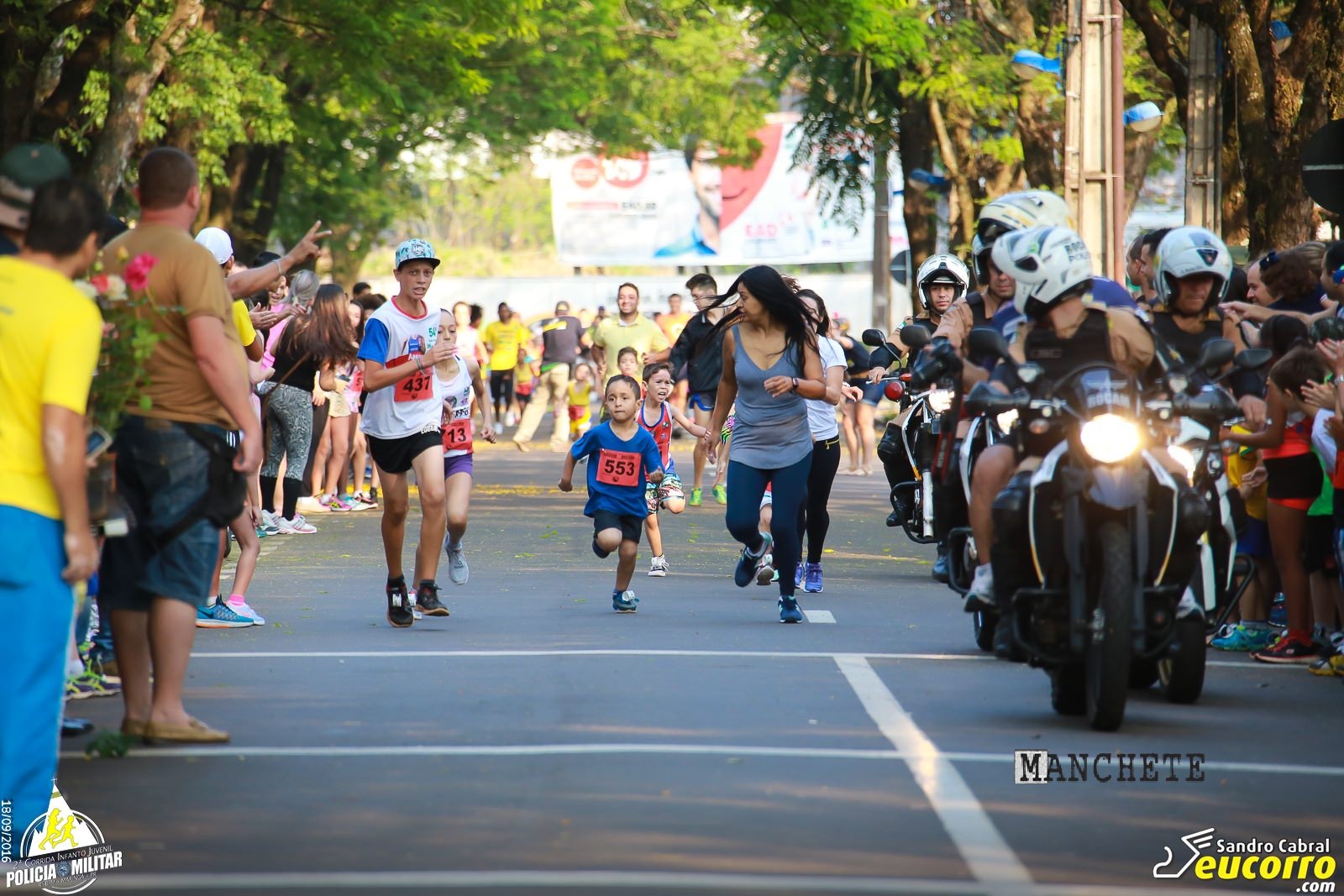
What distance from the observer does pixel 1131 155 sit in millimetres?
32938

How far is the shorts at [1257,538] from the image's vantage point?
36.8ft

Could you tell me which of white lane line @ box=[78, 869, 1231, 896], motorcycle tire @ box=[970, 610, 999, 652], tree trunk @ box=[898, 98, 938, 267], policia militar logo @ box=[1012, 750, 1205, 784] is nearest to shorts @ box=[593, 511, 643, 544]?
motorcycle tire @ box=[970, 610, 999, 652]

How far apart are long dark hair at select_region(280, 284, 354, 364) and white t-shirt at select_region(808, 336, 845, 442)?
4.65 m

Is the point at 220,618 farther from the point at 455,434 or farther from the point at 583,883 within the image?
the point at 583,883

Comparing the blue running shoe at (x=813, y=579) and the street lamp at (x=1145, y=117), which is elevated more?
the street lamp at (x=1145, y=117)

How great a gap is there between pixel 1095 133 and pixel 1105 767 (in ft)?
50.2

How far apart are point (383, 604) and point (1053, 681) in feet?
17.6

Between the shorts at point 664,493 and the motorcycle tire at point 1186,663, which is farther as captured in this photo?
the shorts at point 664,493

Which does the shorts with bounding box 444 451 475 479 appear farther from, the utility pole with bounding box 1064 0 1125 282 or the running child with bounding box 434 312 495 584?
the utility pole with bounding box 1064 0 1125 282

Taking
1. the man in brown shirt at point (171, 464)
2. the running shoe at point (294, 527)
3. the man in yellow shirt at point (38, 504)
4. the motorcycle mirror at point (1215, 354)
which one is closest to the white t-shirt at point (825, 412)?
the running shoe at point (294, 527)

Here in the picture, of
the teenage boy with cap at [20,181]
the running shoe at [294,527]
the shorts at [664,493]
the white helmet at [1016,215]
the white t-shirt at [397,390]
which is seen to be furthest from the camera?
the running shoe at [294,527]

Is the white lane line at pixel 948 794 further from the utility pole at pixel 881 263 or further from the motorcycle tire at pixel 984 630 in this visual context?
the utility pole at pixel 881 263

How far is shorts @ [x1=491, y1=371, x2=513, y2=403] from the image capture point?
36.4 metres

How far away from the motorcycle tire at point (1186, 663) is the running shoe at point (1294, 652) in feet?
5.31
